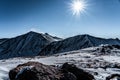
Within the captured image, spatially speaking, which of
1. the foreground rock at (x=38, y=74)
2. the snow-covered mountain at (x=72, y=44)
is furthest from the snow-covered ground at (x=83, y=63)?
the snow-covered mountain at (x=72, y=44)

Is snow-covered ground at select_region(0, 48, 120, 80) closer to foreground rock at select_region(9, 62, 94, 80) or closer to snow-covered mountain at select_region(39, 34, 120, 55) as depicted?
foreground rock at select_region(9, 62, 94, 80)

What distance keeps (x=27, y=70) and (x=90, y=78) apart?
515 centimetres

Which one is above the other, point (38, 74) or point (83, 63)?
point (83, 63)

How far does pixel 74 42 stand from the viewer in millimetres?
175875

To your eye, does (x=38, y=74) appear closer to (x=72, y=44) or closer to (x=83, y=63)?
(x=83, y=63)

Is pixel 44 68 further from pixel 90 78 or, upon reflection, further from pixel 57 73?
pixel 90 78

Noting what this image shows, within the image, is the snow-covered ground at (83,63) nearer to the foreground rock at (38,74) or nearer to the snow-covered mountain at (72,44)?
the foreground rock at (38,74)

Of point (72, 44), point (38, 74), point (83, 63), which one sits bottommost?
point (38, 74)

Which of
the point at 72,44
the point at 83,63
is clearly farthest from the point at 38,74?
the point at 72,44

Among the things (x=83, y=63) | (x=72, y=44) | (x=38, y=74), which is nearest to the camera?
(x=38, y=74)

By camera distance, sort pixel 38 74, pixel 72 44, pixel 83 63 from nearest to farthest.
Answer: pixel 38 74 < pixel 83 63 < pixel 72 44

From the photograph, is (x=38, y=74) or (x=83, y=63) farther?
(x=83, y=63)

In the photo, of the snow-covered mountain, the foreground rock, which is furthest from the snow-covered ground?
the snow-covered mountain

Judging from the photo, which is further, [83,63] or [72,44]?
[72,44]
